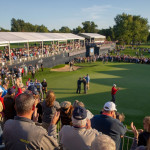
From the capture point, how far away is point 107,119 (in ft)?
13.0

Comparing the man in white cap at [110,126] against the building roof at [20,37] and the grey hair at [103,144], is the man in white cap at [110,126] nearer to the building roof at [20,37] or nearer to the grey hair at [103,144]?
the grey hair at [103,144]

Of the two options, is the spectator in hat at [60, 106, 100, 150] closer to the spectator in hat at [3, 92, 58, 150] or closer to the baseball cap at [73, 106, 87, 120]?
the baseball cap at [73, 106, 87, 120]

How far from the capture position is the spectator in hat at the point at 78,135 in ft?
10.1

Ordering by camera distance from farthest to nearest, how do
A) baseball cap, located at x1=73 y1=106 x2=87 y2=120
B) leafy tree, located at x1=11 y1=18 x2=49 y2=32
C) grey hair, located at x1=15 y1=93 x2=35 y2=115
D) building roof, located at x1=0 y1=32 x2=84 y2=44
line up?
leafy tree, located at x1=11 y1=18 x2=49 y2=32 → building roof, located at x1=0 y1=32 x2=84 y2=44 → baseball cap, located at x1=73 y1=106 x2=87 y2=120 → grey hair, located at x1=15 y1=93 x2=35 y2=115

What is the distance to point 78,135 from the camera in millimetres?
3115

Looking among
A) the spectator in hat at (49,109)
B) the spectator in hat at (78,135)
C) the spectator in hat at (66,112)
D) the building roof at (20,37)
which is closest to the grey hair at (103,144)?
the spectator in hat at (78,135)

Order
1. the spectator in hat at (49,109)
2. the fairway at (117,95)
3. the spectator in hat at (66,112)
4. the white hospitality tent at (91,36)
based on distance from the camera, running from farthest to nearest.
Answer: the white hospitality tent at (91,36) < the fairway at (117,95) < the spectator in hat at (49,109) < the spectator in hat at (66,112)

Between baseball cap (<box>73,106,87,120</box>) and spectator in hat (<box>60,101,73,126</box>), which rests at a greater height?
baseball cap (<box>73,106,87,120</box>)

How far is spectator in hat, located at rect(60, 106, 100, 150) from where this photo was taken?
308 centimetres

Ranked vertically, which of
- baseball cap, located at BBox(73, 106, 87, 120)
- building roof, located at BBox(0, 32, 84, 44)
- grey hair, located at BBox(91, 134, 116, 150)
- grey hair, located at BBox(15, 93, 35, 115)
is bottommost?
grey hair, located at BBox(91, 134, 116, 150)

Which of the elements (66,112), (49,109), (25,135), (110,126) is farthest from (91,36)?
(25,135)

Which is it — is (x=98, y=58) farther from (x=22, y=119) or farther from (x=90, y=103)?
(x=22, y=119)

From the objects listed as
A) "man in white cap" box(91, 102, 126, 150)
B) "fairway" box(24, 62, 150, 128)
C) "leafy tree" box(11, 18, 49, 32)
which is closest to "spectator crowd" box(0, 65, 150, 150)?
"man in white cap" box(91, 102, 126, 150)

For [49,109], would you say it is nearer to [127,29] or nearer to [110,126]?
[110,126]
